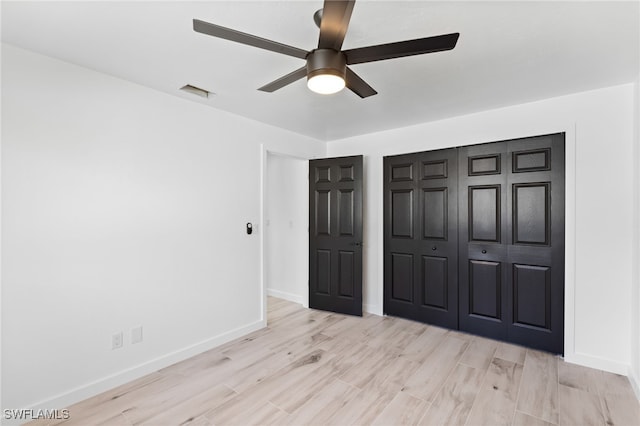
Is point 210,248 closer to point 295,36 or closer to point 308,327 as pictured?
point 308,327

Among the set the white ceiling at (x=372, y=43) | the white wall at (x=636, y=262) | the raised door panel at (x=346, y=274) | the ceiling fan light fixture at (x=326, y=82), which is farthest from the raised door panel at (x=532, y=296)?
the ceiling fan light fixture at (x=326, y=82)

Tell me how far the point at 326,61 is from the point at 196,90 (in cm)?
171

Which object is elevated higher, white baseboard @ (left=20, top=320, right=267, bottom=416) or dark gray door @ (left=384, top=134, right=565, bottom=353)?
dark gray door @ (left=384, top=134, right=565, bottom=353)

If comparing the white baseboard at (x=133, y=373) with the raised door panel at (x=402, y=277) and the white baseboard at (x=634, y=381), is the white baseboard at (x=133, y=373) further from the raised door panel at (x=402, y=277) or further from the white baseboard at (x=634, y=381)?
the white baseboard at (x=634, y=381)

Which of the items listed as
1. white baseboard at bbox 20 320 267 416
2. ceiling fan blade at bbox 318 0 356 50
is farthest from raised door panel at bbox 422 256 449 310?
ceiling fan blade at bbox 318 0 356 50

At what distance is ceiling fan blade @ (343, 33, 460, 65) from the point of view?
133 cm

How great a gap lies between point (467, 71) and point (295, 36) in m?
1.35

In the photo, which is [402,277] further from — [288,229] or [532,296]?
[288,229]

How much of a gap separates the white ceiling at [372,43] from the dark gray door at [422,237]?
2.98 feet

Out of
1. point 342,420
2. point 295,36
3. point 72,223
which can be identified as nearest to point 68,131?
point 72,223

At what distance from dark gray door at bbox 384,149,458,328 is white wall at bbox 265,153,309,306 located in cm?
119

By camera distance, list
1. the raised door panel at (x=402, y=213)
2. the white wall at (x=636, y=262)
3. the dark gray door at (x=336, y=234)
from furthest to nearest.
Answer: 1. the dark gray door at (x=336, y=234)
2. the raised door panel at (x=402, y=213)
3. the white wall at (x=636, y=262)

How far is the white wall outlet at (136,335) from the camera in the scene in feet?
8.10

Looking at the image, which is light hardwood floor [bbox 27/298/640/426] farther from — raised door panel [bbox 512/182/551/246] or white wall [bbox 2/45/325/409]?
raised door panel [bbox 512/182/551/246]
